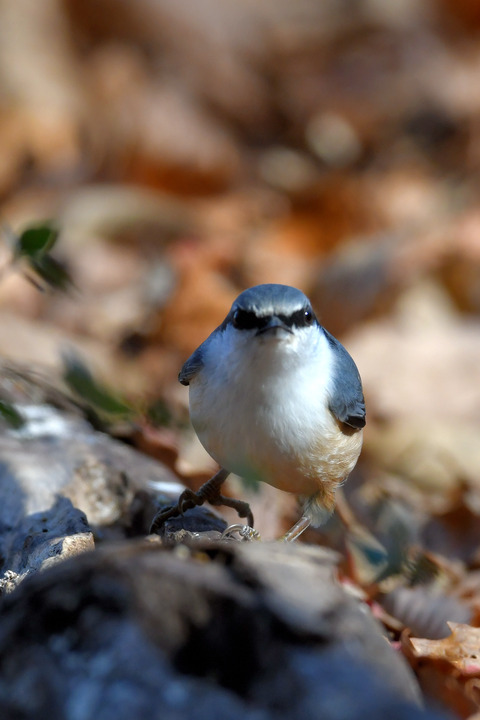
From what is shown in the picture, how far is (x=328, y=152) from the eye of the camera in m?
8.88

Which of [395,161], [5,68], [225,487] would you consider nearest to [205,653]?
[225,487]

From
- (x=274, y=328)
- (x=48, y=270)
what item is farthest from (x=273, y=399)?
(x=48, y=270)

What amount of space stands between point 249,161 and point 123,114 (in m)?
1.38

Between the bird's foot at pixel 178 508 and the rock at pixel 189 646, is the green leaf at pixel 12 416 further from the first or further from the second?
the bird's foot at pixel 178 508

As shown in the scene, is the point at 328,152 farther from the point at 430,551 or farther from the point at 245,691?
the point at 245,691

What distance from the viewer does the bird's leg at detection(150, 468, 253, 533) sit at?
258 centimetres

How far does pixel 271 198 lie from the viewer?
830 cm

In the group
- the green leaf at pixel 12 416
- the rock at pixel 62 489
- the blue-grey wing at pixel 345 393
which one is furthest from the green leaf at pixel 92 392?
the blue-grey wing at pixel 345 393

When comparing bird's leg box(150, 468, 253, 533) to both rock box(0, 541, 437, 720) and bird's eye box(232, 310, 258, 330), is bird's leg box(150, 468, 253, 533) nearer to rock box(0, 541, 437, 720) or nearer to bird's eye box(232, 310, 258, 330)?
bird's eye box(232, 310, 258, 330)

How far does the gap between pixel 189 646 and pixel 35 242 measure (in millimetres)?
866

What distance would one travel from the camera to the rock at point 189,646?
139 centimetres

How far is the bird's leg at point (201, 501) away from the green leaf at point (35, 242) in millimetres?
1085

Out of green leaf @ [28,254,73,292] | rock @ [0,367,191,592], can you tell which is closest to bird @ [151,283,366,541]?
rock @ [0,367,191,592]

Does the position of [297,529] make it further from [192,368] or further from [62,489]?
[62,489]
